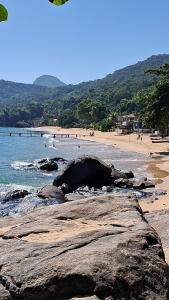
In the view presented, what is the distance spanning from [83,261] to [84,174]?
80.8 ft

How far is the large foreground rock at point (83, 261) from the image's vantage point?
21.5 ft

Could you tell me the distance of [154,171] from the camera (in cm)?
4097

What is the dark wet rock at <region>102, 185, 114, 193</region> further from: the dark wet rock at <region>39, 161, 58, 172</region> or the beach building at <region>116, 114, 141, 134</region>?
the beach building at <region>116, 114, 141, 134</region>

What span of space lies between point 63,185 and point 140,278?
23.0 meters

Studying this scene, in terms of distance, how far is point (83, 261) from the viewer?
6.78m

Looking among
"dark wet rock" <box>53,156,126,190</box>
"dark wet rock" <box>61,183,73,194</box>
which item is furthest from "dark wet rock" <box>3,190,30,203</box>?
"dark wet rock" <box>53,156,126,190</box>

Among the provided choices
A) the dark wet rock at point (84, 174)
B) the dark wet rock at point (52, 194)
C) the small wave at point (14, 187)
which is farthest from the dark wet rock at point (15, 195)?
the small wave at point (14, 187)

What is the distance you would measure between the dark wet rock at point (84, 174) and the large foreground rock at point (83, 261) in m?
22.0

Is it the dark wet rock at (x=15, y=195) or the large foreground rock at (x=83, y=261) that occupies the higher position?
the large foreground rock at (x=83, y=261)

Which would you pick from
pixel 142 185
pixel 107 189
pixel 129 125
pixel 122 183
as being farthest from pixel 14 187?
pixel 129 125

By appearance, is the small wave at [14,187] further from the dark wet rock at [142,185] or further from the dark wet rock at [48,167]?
the dark wet rock at [48,167]

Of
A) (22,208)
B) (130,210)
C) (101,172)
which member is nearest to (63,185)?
(101,172)

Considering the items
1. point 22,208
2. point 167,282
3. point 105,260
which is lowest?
point 22,208

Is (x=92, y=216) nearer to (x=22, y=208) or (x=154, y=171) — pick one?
(x=22, y=208)
